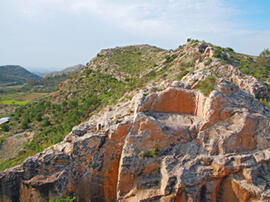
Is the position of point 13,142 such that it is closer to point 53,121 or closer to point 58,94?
point 53,121

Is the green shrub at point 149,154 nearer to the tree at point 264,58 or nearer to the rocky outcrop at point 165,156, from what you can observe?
the rocky outcrop at point 165,156

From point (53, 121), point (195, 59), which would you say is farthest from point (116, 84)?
point (195, 59)

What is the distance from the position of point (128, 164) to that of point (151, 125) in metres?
2.18

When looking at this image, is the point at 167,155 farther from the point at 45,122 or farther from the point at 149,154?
the point at 45,122

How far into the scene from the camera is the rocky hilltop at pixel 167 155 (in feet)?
27.7

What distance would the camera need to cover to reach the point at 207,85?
1091cm

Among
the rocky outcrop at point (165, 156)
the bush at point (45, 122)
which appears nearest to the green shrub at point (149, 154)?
the rocky outcrop at point (165, 156)

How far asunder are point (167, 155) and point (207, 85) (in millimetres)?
4583

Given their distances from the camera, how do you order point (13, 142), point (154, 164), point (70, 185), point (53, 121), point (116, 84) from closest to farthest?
1. point (154, 164)
2. point (70, 185)
3. point (13, 142)
4. point (53, 121)
5. point (116, 84)

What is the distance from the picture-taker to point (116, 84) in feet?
125

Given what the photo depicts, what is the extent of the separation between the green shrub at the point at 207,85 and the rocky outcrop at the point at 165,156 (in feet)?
0.84

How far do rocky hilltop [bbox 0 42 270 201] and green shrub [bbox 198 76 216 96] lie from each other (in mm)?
53

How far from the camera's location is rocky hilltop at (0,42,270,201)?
8445mm

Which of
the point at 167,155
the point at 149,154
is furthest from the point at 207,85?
the point at 149,154
